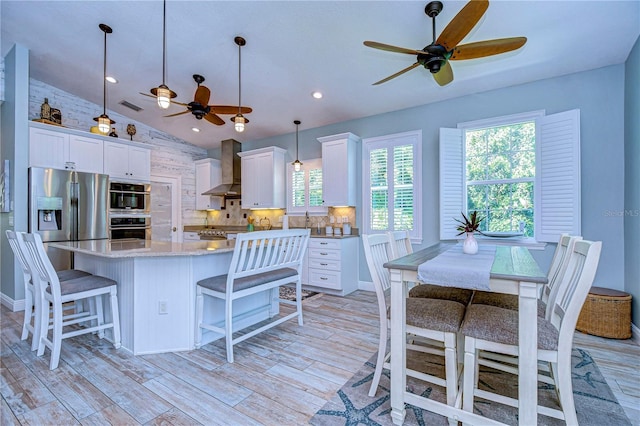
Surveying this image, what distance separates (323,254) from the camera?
4.47 metres

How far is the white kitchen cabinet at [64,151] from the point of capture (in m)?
3.99

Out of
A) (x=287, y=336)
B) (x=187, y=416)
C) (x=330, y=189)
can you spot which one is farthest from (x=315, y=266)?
(x=187, y=416)

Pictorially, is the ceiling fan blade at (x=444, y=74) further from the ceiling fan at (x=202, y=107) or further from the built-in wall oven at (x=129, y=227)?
the built-in wall oven at (x=129, y=227)

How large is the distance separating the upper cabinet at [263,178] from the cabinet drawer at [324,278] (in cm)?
156

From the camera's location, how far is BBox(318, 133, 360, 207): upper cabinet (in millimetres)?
4559

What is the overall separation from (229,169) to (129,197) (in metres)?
1.85

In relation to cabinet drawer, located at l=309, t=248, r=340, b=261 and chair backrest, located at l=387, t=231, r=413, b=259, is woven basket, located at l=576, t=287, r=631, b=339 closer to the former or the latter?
chair backrest, located at l=387, t=231, r=413, b=259

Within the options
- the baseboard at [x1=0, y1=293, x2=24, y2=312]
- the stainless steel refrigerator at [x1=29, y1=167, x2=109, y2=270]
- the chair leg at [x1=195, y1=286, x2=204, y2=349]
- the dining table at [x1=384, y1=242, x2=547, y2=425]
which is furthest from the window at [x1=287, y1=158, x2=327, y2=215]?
the baseboard at [x1=0, y1=293, x2=24, y2=312]

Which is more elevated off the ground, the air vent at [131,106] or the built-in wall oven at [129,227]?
the air vent at [131,106]

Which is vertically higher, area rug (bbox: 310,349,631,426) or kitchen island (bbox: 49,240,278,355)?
kitchen island (bbox: 49,240,278,355)

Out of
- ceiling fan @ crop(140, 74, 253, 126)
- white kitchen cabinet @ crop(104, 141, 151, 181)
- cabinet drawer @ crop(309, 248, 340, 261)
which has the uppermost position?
ceiling fan @ crop(140, 74, 253, 126)

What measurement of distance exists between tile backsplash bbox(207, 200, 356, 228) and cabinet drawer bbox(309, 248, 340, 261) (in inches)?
25.7

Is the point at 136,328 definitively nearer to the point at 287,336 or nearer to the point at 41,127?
the point at 287,336

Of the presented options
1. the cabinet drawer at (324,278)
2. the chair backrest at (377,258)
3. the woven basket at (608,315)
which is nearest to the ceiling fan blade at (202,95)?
the chair backrest at (377,258)
